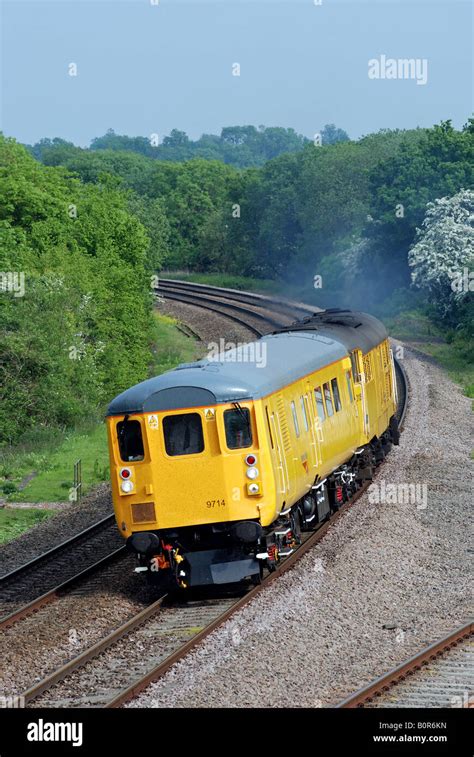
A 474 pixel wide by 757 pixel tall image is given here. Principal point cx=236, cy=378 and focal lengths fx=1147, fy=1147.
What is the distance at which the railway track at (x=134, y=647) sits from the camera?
1245cm

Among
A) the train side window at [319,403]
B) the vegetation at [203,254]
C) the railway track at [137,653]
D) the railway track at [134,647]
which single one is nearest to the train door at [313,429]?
the train side window at [319,403]

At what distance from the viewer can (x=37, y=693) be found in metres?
12.5

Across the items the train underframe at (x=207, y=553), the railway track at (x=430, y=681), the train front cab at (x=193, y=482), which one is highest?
the train front cab at (x=193, y=482)

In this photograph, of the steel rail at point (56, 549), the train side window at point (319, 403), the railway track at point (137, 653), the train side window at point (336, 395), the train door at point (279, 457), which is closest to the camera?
the railway track at point (137, 653)

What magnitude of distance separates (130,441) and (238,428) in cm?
150

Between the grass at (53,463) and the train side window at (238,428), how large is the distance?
8.71 m

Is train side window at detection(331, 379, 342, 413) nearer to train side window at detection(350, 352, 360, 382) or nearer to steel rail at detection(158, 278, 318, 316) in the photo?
train side window at detection(350, 352, 360, 382)

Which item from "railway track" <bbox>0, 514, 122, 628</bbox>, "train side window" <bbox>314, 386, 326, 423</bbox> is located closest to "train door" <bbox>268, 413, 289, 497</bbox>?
"train side window" <bbox>314, 386, 326, 423</bbox>

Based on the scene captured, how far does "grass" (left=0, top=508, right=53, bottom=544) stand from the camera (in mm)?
22109

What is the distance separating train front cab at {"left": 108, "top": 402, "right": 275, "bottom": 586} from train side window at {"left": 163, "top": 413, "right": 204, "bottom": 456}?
0.04 feet

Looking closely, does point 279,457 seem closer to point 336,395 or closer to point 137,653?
point 137,653

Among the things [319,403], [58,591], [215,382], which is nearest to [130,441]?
[215,382]

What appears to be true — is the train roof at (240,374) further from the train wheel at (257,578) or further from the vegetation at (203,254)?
the vegetation at (203,254)
